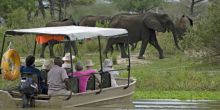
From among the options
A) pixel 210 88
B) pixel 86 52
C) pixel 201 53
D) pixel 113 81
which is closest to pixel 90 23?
pixel 86 52

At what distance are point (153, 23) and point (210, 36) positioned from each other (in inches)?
244

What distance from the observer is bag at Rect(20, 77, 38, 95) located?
1802 centimetres

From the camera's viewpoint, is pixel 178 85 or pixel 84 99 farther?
pixel 178 85

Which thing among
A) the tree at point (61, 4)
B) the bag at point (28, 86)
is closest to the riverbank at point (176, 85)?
the bag at point (28, 86)

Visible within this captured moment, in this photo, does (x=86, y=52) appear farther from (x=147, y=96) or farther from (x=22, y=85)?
(x=22, y=85)

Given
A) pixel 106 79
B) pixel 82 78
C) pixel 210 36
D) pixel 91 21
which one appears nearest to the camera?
pixel 82 78

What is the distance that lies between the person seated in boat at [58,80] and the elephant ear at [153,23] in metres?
17.4

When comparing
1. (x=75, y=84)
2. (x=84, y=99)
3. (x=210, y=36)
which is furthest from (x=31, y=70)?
(x=210, y=36)

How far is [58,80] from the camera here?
18359 mm

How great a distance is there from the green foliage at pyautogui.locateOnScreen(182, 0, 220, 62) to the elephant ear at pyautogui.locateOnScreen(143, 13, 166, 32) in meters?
5.10

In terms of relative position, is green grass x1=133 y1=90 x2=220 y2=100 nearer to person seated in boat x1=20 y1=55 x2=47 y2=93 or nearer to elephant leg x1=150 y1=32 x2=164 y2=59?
person seated in boat x1=20 y1=55 x2=47 y2=93

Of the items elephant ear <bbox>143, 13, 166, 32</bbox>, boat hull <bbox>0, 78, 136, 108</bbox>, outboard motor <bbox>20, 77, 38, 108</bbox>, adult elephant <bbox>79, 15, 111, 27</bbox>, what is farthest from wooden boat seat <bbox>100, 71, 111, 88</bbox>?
adult elephant <bbox>79, 15, 111, 27</bbox>

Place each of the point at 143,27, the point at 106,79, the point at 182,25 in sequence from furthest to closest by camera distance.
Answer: the point at 182,25, the point at 143,27, the point at 106,79

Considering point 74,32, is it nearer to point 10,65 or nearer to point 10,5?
point 10,65
